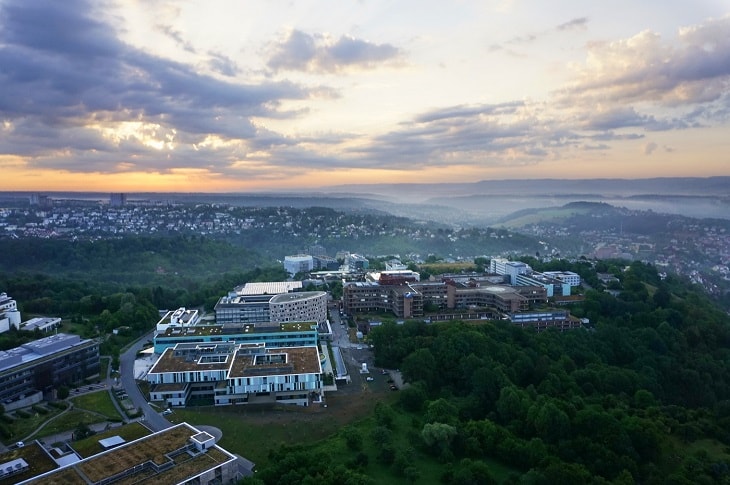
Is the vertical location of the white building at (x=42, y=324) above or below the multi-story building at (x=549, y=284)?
below

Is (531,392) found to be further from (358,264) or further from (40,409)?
(358,264)

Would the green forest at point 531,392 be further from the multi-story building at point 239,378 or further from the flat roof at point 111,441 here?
the flat roof at point 111,441

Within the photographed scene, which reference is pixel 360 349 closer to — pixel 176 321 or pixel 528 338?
pixel 528 338

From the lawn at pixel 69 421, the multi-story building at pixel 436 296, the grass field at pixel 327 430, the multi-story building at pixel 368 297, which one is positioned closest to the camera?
the grass field at pixel 327 430

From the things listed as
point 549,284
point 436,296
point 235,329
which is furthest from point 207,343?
point 549,284

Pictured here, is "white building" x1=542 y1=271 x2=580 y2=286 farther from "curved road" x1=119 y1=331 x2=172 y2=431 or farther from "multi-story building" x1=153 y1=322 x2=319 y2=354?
"curved road" x1=119 y1=331 x2=172 y2=431

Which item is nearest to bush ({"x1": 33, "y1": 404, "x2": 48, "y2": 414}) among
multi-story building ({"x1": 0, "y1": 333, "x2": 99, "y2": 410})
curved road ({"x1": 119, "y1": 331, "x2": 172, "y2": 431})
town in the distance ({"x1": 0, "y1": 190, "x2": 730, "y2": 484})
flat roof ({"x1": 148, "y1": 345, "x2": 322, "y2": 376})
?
town in the distance ({"x1": 0, "y1": 190, "x2": 730, "y2": 484})

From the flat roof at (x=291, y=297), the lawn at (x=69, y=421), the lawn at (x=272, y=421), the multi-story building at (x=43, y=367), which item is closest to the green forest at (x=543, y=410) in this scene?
the lawn at (x=272, y=421)
